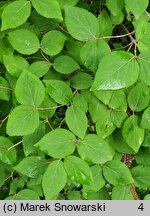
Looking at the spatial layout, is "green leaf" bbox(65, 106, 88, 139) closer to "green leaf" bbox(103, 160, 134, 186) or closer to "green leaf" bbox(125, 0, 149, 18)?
"green leaf" bbox(103, 160, 134, 186)

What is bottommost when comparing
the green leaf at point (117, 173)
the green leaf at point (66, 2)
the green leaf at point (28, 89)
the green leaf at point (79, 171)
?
the green leaf at point (117, 173)

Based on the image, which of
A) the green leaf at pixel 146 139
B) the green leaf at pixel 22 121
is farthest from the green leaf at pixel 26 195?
the green leaf at pixel 146 139

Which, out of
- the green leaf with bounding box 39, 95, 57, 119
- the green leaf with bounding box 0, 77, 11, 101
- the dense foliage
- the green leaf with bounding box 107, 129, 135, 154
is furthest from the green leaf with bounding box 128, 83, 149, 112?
the green leaf with bounding box 0, 77, 11, 101

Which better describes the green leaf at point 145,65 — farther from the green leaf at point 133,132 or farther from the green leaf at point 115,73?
the green leaf at point 133,132

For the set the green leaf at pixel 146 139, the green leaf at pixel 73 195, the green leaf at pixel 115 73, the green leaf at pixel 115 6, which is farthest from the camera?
the green leaf at pixel 73 195

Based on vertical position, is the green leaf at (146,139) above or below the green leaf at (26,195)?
above

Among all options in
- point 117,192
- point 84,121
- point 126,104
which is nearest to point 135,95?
point 126,104

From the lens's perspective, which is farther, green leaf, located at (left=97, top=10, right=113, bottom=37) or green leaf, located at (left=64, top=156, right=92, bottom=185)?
green leaf, located at (left=97, top=10, right=113, bottom=37)

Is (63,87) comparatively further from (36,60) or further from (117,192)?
(117,192)
